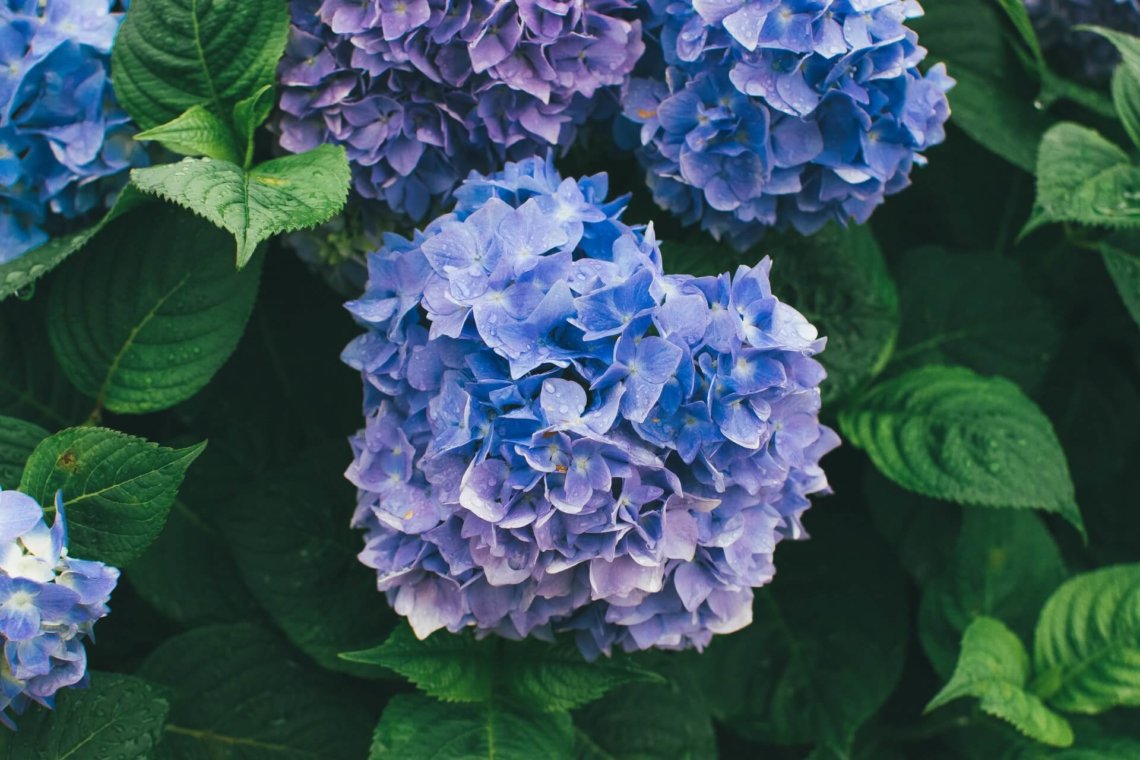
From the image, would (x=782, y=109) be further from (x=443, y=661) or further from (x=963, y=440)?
(x=443, y=661)

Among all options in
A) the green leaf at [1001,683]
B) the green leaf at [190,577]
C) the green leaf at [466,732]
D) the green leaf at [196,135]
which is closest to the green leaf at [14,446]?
the green leaf at [190,577]

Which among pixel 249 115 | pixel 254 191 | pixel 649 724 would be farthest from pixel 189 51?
pixel 649 724

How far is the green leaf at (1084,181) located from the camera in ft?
4.27

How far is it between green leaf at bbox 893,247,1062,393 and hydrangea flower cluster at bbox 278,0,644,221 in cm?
61

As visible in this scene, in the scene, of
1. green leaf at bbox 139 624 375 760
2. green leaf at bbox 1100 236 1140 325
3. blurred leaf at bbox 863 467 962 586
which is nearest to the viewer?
green leaf at bbox 139 624 375 760

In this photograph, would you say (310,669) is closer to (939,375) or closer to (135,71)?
(135,71)

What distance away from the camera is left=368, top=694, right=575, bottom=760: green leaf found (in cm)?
110

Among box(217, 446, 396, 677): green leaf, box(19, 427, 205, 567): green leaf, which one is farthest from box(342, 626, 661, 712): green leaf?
box(19, 427, 205, 567): green leaf

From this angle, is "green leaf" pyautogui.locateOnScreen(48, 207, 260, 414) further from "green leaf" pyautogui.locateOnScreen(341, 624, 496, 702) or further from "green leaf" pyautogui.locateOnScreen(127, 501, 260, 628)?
"green leaf" pyautogui.locateOnScreen(341, 624, 496, 702)

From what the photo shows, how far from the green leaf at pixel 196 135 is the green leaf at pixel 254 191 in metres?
0.04

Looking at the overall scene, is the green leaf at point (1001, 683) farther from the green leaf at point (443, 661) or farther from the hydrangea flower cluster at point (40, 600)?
the hydrangea flower cluster at point (40, 600)

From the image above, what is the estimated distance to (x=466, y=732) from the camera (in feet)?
3.71

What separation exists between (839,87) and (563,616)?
58 cm

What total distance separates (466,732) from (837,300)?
25.7 inches
